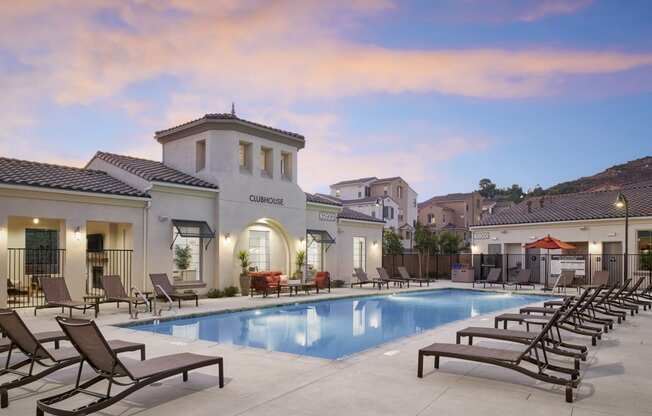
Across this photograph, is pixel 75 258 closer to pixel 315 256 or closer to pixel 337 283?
pixel 315 256

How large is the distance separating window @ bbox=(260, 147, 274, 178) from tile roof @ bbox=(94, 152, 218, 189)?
116 inches

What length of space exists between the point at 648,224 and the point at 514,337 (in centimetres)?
2182

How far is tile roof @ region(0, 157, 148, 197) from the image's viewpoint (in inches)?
567

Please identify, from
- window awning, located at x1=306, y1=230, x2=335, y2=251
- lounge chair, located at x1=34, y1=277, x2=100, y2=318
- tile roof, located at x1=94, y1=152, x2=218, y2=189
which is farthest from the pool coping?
tile roof, located at x1=94, y1=152, x2=218, y2=189

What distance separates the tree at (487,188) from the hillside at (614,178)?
38.2 feet

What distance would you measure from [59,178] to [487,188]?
92.8 m

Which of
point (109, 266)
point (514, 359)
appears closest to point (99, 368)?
point (514, 359)

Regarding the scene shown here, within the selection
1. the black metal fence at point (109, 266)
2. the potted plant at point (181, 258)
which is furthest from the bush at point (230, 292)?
the black metal fence at point (109, 266)

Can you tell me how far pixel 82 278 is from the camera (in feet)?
51.1

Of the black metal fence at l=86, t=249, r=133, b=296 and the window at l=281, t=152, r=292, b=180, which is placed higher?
the window at l=281, t=152, r=292, b=180

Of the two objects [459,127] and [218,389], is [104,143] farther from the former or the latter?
[218,389]

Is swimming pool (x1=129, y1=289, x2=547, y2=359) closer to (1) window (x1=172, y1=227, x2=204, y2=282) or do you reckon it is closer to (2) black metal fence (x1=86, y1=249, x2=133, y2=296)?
(1) window (x1=172, y1=227, x2=204, y2=282)

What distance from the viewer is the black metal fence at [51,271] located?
621 inches

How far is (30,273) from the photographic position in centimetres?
2009
